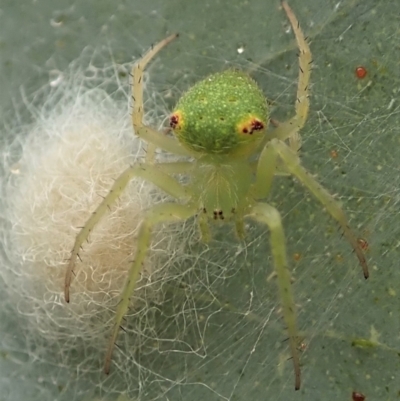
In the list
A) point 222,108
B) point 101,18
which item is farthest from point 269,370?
point 101,18

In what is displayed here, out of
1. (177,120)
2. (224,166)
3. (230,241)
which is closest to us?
(177,120)

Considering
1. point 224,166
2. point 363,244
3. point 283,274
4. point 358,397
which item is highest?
point 224,166

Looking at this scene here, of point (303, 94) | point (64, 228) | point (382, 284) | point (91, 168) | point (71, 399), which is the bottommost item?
point (71, 399)

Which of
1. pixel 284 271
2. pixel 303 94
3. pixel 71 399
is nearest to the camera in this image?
pixel 284 271

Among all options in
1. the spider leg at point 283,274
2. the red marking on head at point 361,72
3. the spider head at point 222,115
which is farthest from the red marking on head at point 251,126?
the red marking on head at point 361,72

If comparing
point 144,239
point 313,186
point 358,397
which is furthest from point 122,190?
point 358,397

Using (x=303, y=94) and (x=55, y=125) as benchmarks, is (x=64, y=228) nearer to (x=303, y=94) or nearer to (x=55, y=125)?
(x=55, y=125)

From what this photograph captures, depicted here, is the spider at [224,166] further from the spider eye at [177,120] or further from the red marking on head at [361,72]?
the red marking on head at [361,72]

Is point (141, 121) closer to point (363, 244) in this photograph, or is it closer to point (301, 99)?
point (301, 99)
